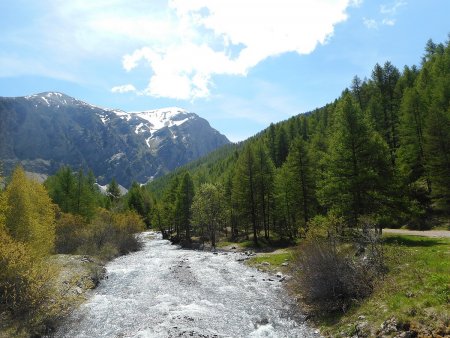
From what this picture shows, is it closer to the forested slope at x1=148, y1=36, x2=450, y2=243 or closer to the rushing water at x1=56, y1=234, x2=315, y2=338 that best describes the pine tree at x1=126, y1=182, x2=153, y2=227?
the forested slope at x1=148, y1=36, x2=450, y2=243

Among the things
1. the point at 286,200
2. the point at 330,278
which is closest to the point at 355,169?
the point at 330,278

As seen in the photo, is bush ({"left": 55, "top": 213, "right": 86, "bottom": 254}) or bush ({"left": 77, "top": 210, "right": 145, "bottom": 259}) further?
bush ({"left": 77, "top": 210, "right": 145, "bottom": 259})

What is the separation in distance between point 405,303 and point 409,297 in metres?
0.71

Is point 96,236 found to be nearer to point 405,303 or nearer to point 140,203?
point 405,303

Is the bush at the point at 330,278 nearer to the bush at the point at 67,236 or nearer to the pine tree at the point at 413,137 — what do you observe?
the pine tree at the point at 413,137

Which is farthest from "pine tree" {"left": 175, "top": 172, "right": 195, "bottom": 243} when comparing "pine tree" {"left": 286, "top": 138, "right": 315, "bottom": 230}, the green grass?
the green grass

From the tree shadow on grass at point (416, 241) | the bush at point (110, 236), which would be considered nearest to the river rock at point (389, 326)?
the tree shadow on grass at point (416, 241)

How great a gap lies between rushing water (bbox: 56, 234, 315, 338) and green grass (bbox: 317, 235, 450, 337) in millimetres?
2354

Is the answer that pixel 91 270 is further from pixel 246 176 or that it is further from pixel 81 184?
pixel 81 184

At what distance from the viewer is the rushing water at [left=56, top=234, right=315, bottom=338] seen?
747 inches

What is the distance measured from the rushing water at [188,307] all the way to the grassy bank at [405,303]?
226cm

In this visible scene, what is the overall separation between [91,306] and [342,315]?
16.4 meters

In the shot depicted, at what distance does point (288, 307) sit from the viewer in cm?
2255

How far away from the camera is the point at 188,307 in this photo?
915 inches
